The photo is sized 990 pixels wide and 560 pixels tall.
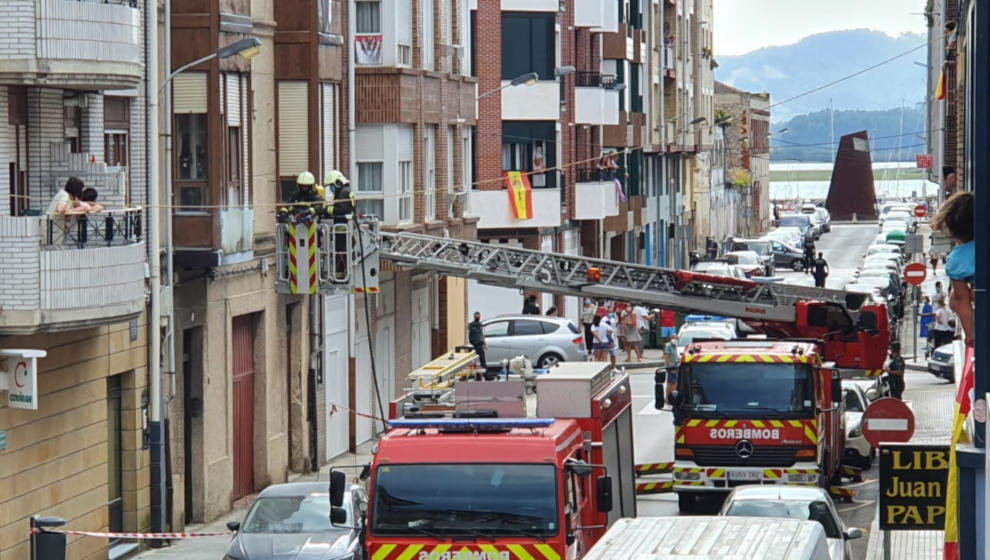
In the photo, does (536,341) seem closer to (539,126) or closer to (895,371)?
(539,126)

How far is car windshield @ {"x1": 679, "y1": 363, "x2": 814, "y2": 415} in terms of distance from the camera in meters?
26.4

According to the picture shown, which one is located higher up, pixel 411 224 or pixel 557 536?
pixel 411 224

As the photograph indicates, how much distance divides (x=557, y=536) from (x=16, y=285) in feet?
26.6

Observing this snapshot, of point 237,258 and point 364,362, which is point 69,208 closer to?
point 237,258

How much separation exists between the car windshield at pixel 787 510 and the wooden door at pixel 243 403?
11.7 m

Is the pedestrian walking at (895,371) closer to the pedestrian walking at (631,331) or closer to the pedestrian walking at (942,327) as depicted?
the pedestrian walking at (942,327)

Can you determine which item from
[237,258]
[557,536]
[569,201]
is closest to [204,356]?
[237,258]

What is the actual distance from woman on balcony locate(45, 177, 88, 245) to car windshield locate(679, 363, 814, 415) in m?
8.71

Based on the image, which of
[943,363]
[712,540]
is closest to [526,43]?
[943,363]

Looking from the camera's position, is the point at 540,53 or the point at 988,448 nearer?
the point at 988,448

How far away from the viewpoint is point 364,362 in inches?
1515

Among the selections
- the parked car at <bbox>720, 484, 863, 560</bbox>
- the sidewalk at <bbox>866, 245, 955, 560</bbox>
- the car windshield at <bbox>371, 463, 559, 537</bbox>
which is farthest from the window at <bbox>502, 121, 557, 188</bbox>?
the car windshield at <bbox>371, 463, 559, 537</bbox>

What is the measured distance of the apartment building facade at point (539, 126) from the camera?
5472 cm

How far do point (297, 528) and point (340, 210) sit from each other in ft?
34.6
